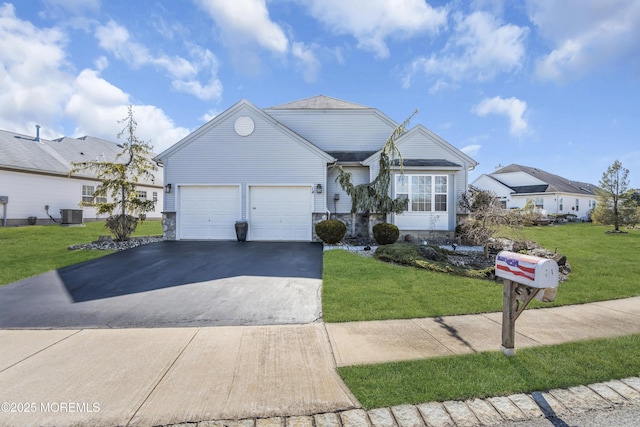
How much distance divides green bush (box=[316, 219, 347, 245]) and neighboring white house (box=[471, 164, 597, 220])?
24.4 metres

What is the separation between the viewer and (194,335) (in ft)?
13.3

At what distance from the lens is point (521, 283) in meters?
3.11

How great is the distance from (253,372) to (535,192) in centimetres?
3856

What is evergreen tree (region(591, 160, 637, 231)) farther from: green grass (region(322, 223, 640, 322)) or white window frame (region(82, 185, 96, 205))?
white window frame (region(82, 185, 96, 205))

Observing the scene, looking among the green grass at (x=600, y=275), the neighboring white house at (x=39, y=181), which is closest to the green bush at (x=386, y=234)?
the green grass at (x=600, y=275)

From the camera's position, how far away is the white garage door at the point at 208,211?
13.7 m

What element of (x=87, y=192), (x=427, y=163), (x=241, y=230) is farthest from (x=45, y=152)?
(x=427, y=163)

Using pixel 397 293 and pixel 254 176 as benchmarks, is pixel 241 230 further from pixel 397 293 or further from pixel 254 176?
pixel 397 293

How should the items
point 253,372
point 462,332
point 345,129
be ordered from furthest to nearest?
point 345,129 < point 462,332 < point 253,372

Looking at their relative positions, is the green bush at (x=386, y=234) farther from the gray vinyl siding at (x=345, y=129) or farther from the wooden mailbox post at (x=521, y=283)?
the wooden mailbox post at (x=521, y=283)

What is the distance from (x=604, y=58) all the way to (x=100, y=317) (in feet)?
56.7

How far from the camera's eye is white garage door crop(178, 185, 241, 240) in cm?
1373

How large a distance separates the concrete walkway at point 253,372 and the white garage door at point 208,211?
31.7ft

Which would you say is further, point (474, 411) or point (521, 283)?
point (521, 283)
